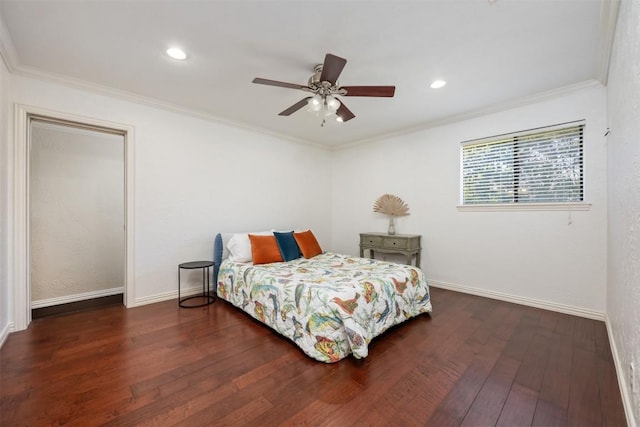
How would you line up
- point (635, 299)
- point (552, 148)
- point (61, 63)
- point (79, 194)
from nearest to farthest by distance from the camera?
point (635, 299)
point (61, 63)
point (552, 148)
point (79, 194)

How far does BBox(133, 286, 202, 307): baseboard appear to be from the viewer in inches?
123

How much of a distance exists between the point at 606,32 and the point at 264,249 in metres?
3.65

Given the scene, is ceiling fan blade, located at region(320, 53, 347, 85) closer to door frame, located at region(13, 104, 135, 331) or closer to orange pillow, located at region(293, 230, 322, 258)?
orange pillow, located at region(293, 230, 322, 258)

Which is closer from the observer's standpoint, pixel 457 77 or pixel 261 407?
pixel 261 407

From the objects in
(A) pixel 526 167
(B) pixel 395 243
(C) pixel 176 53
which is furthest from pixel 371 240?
(C) pixel 176 53

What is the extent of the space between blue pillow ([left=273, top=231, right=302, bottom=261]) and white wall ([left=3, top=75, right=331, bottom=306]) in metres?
0.85

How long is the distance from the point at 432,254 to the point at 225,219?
3.18 meters

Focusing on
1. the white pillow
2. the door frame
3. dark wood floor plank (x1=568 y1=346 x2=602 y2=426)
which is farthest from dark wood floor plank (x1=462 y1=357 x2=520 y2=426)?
the door frame

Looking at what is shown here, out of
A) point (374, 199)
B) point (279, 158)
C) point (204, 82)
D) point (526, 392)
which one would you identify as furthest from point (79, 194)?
point (526, 392)

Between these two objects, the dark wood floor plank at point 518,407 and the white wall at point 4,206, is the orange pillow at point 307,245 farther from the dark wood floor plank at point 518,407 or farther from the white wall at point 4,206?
the white wall at point 4,206

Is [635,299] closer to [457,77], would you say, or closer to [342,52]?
[457,77]

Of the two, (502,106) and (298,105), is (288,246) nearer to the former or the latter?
(298,105)

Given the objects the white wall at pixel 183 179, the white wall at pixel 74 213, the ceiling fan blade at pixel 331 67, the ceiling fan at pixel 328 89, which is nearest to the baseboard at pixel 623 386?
the ceiling fan at pixel 328 89

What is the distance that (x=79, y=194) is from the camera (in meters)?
3.58
